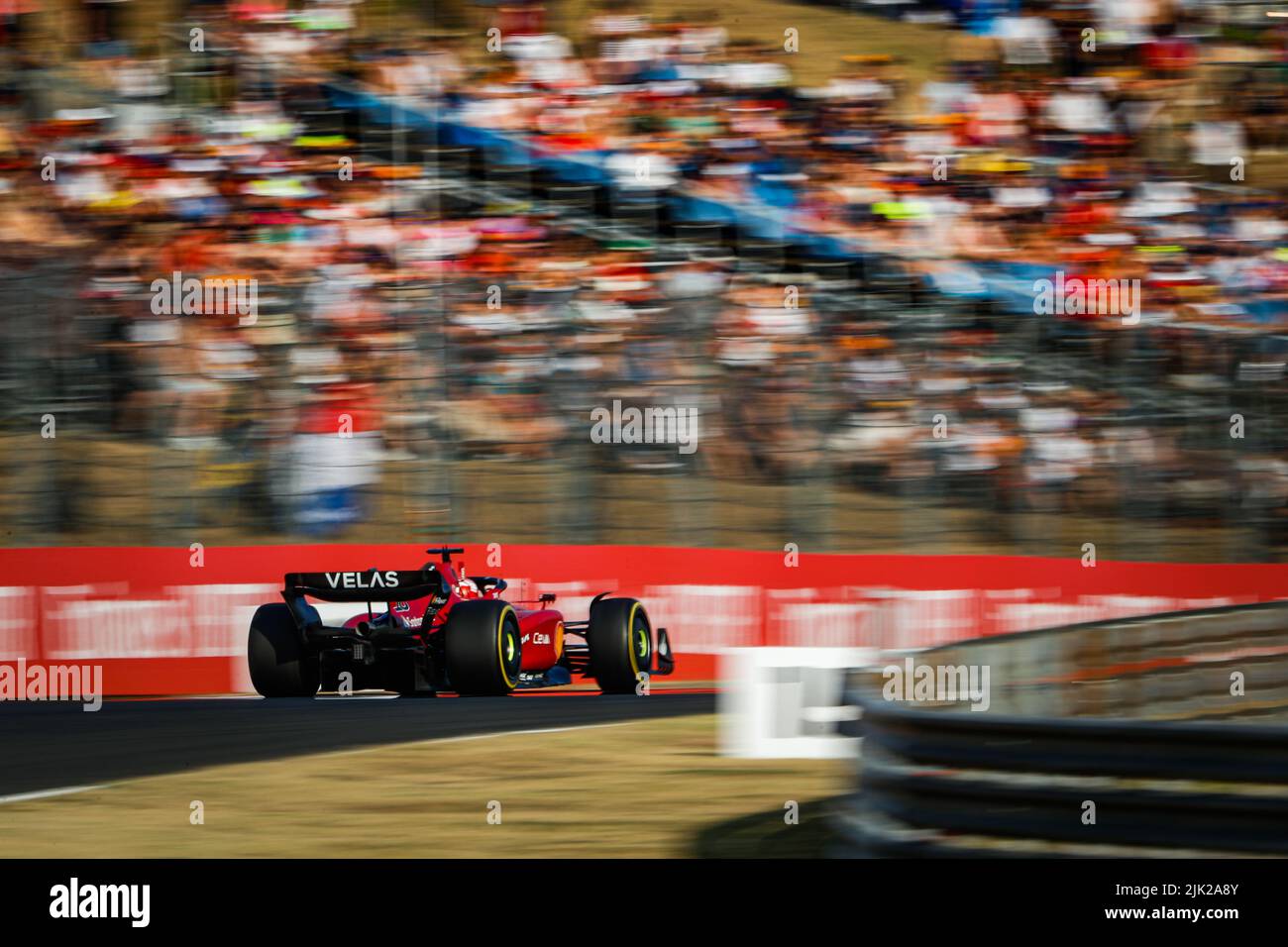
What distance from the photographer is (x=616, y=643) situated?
11.4 m

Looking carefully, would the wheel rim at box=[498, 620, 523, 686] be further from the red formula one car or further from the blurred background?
the blurred background

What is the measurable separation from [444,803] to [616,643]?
150 inches

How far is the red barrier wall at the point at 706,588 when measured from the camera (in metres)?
11.9

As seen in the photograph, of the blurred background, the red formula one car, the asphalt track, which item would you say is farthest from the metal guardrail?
the blurred background

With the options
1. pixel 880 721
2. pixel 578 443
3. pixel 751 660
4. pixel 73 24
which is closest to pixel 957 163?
pixel 578 443

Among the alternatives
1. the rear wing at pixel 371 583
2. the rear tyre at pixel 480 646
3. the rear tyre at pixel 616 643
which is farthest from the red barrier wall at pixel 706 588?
the rear tyre at pixel 480 646

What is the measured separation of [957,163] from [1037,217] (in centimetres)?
75

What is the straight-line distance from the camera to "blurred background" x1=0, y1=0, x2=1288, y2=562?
1209cm

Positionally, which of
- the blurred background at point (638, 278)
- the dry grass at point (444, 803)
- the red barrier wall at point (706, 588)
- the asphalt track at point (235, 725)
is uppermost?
the blurred background at point (638, 278)

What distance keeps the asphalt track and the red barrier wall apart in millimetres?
742

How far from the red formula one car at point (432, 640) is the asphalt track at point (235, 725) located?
15 cm

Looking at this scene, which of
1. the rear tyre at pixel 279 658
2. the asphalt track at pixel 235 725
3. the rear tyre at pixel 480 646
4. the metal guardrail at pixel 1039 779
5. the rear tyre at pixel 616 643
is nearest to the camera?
the metal guardrail at pixel 1039 779

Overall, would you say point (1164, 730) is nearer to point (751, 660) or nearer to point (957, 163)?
point (751, 660)

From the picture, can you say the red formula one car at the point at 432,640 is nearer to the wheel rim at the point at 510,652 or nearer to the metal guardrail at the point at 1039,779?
the wheel rim at the point at 510,652
